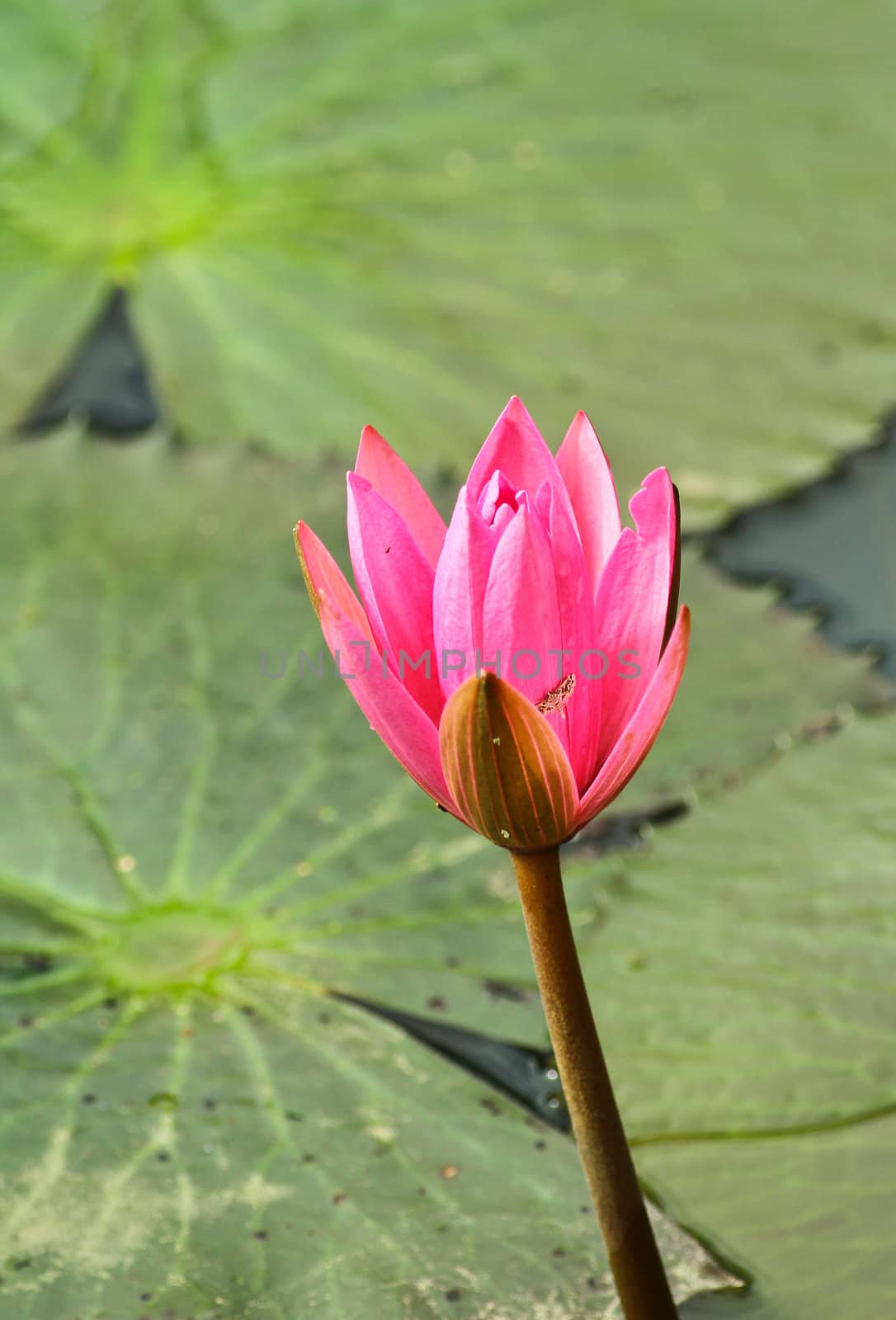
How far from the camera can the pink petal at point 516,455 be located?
2.25 ft

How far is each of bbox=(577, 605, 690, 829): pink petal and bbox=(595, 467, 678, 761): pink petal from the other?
2 cm

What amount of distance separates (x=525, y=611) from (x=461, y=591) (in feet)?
0.10

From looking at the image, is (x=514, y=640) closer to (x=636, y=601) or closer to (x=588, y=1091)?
(x=636, y=601)

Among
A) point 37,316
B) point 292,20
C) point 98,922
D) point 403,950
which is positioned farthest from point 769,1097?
point 292,20

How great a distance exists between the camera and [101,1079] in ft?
3.34

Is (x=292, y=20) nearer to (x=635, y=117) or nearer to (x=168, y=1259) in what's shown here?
(x=635, y=117)

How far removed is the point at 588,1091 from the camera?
26.8 inches

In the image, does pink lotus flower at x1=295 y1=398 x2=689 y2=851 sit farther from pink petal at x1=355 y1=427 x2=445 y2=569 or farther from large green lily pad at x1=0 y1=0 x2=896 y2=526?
large green lily pad at x1=0 y1=0 x2=896 y2=526

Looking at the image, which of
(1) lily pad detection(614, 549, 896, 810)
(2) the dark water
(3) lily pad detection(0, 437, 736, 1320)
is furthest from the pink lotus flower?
(2) the dark water

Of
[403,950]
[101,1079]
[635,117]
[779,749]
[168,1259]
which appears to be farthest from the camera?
[635,117]

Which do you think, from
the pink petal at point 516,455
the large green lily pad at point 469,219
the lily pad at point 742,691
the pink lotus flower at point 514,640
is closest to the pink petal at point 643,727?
the pink lotus flower at point 514,640

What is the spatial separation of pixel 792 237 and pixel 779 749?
87 cm

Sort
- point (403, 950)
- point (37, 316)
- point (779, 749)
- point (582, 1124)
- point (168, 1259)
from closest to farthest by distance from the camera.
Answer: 1. point (582, 1124)
2. point (168, 1259)
3. point (403, 950)
4. point (779, 749)
5. point (37, 316)

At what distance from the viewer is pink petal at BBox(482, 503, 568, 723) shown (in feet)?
1.98
